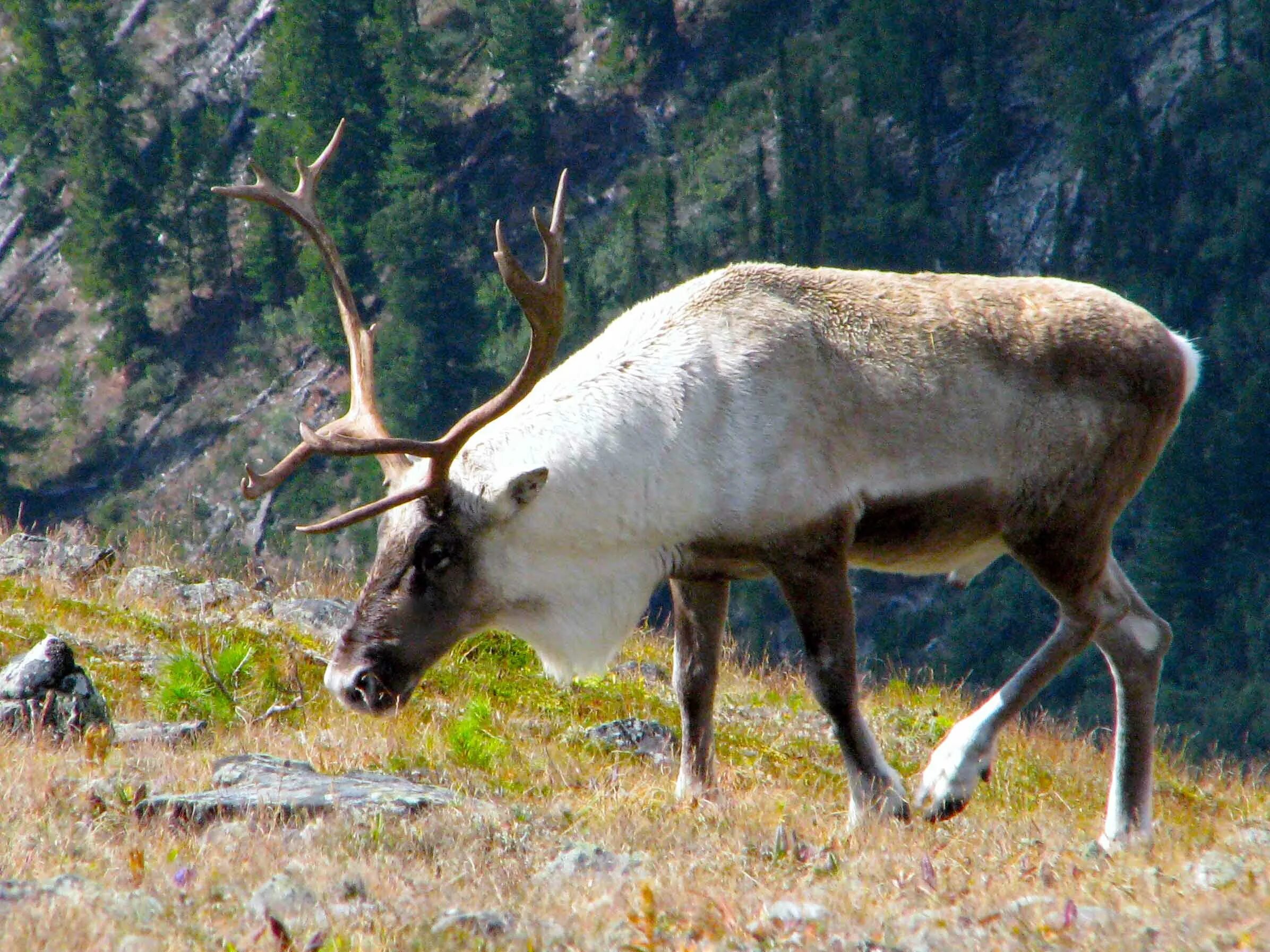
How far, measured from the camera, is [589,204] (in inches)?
2640

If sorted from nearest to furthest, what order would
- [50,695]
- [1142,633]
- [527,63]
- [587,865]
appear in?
[587,865]
[50,695]
[1142,633]
[527,63]

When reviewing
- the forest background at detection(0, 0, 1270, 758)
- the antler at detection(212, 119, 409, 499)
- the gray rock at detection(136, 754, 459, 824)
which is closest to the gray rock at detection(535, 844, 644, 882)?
the gray rock at detection(136, 754, 459, 824)

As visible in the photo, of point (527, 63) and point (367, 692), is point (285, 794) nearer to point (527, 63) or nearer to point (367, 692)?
point (367, 692)

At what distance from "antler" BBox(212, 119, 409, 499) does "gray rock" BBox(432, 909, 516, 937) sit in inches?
77.0

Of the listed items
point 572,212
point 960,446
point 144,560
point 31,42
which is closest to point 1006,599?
point 572,212

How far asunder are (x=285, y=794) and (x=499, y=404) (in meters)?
1.60

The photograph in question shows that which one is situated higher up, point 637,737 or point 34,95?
point 637,737

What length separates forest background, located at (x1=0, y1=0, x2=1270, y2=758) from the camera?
49.9 m

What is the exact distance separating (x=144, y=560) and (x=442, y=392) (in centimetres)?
4795

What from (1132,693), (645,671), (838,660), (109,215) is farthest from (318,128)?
(838,660)

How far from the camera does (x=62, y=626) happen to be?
7945mm

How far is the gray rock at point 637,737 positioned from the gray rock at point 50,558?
4.19 metres

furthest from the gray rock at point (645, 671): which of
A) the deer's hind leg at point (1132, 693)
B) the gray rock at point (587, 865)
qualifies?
the gray rock at point (587, 865)

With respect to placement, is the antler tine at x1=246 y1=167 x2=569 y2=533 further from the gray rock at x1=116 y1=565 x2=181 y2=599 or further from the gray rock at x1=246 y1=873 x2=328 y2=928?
the gray rock at x1=116 y1=565 x2=181 y2=599
